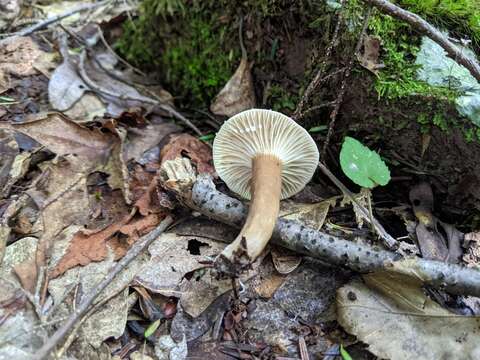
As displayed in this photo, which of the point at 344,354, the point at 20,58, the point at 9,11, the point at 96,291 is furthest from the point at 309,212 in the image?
the point at 9,11

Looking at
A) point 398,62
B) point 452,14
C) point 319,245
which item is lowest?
point 319,245

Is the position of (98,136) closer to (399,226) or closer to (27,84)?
(27,84)

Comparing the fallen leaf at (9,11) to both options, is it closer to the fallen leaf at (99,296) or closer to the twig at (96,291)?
the fallen leaf at (99,296)

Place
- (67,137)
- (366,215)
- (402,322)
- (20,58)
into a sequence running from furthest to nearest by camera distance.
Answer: (20,58)
(67,137)
(366,215)
(402,322)

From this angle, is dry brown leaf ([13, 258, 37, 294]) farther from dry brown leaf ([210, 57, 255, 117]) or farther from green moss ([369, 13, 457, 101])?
green moss ([369, 13, 457, 101])

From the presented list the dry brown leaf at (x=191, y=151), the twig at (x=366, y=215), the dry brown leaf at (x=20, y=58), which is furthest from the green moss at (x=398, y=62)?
the dry brown leaf at (x=20, y=58)

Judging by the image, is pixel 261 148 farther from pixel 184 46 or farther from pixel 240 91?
pixel 184 46

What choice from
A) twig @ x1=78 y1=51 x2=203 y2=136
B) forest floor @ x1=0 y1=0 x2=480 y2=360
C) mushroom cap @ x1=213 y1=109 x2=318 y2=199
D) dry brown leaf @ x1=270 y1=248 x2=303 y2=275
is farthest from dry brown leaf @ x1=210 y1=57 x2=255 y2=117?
dry brown leaf @ x1=270 y1=248 x2=303 y2=275
